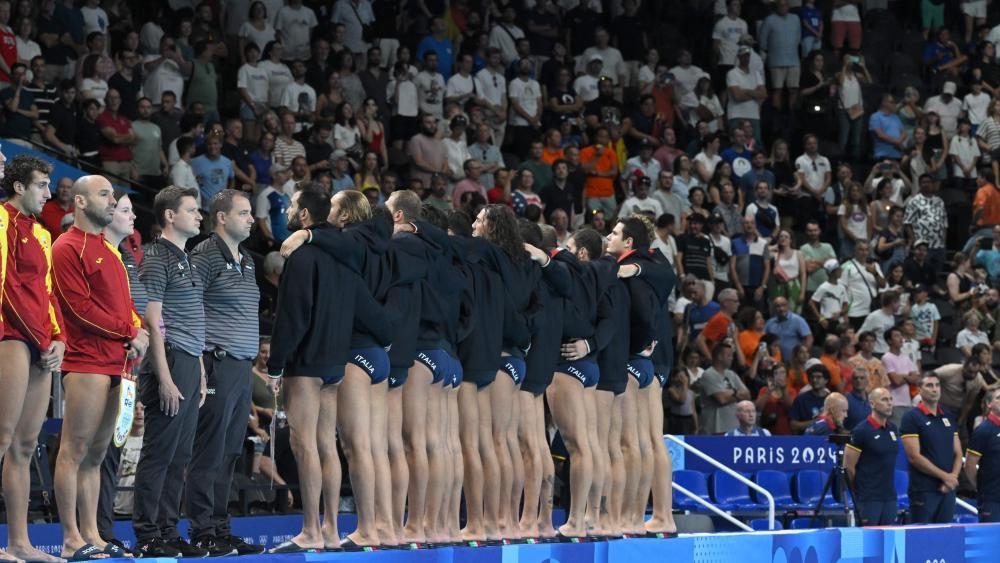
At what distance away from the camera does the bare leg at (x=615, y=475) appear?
10.5 meters

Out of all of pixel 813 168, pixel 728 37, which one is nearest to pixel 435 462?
pixel 813 168

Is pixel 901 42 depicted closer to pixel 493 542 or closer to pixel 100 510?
pixel 493 542

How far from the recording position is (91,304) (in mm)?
7645

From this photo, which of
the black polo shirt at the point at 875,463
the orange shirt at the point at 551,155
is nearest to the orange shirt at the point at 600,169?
the orange shirt at the point at 551,155

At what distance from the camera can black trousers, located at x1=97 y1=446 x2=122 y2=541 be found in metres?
8.20

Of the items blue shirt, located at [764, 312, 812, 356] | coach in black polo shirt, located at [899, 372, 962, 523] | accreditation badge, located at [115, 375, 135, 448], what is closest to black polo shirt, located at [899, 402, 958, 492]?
coach in black polo shirt, located at [899, 372, 962, 523]

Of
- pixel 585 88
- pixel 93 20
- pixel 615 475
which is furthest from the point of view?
pixel 585 88

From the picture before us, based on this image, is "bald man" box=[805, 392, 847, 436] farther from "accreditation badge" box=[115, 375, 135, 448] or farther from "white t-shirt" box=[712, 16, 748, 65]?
"accreditation badge" box=[115, 375, 135, 448]

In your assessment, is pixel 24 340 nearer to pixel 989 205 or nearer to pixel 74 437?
pixel 74 437

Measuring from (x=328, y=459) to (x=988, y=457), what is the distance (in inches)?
324

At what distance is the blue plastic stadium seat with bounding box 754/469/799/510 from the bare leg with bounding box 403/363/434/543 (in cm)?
615

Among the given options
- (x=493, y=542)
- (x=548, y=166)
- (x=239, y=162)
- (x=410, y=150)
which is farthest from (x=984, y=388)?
(x=493, y=542)

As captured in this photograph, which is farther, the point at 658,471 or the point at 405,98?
the point at 405,98

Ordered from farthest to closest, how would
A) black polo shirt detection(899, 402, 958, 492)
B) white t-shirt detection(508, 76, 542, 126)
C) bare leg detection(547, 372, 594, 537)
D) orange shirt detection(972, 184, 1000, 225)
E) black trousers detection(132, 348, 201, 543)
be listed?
orange shirt detection(972, 184, 1000, 225) < white t-shirt detection(508, 76, 542, 126) < black polo shirt detection(899, 402, 958, 492) < bare leg detection(547, 372, 594, 537) < black trousers detection(132, 348, 201, 543)
